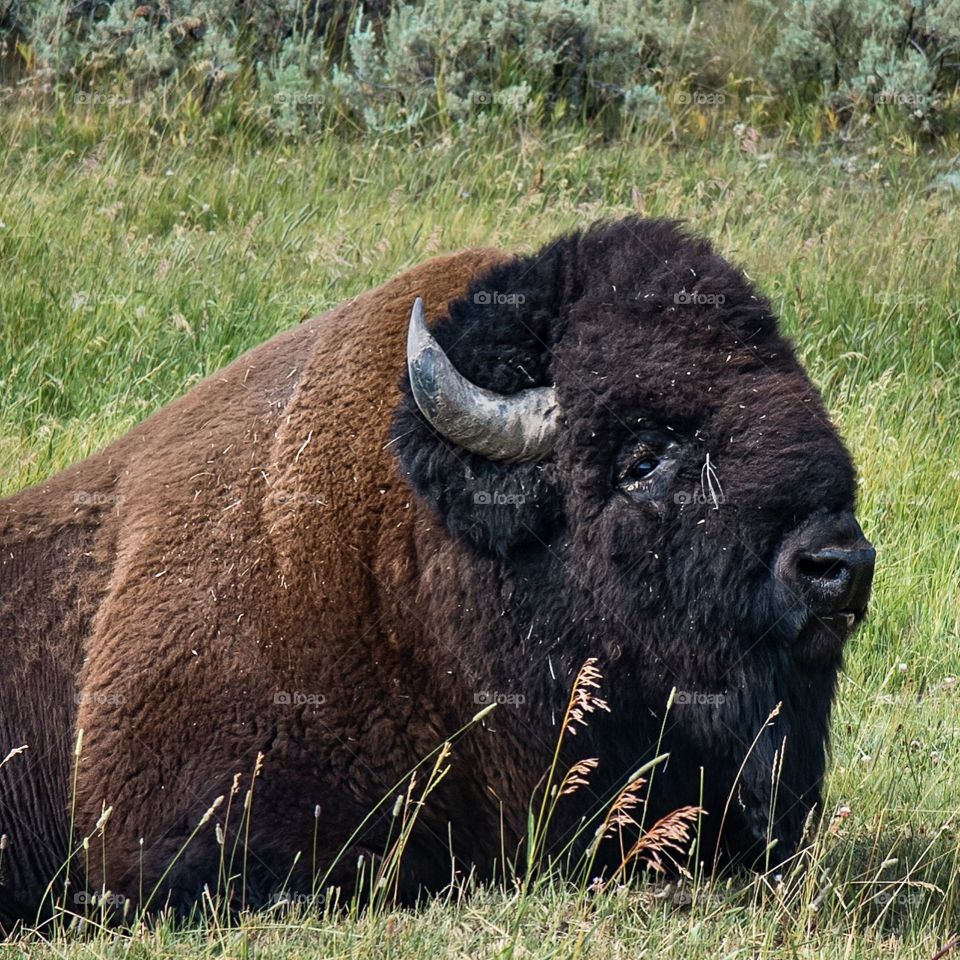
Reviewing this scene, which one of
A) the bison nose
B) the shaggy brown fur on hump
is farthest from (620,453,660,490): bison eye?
the shaggy brown fur on hump

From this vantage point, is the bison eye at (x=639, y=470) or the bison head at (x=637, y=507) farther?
the bison eye at (x=639, y=470)

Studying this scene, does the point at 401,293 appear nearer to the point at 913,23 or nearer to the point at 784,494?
the point at 784,494

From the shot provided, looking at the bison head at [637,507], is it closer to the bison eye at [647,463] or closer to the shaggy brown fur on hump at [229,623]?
the bison eye at [647,463]

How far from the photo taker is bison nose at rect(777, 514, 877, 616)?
11.4 ft

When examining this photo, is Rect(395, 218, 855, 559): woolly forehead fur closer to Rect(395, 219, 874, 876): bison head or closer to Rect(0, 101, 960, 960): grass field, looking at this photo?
Rect(395, 219, 874, 876): bison head

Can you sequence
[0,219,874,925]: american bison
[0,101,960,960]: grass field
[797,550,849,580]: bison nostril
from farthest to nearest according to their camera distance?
1. [0,219,874,925]: american bison
2. [0,101,960,960]: grass field
3. [797,550,849,580]: bison nostril

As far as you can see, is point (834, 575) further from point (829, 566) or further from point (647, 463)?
point (647, 463)

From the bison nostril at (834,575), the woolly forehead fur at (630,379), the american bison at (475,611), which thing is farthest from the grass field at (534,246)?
the woolly forehead fur at (630,379)

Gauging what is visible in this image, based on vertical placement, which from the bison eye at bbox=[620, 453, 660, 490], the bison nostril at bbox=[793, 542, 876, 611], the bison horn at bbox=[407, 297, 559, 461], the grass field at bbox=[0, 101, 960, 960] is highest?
the bison horn at bbox=[407, 297, 559, 461]

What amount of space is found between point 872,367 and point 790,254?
117cm

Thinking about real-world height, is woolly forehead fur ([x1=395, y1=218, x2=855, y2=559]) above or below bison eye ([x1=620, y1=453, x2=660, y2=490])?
above

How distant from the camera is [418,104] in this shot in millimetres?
10797

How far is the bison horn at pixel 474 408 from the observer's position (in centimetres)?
370

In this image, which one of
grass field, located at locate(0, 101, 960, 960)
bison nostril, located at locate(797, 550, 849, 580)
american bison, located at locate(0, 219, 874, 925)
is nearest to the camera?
bison nostril, located at locate(797, 550, 849, 580)
